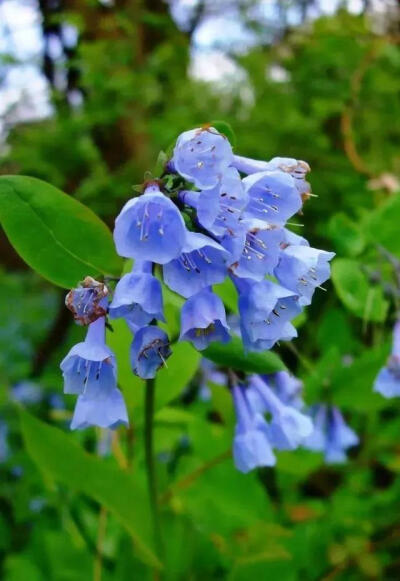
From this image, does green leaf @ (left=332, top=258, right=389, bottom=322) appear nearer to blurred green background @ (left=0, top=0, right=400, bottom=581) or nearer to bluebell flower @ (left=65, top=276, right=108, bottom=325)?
blurred green background @ (left=0, top=0, right=400, bottom=581)

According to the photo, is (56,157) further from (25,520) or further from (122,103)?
(25,520)

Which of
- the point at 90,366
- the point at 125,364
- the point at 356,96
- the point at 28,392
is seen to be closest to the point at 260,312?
the point at 90,366

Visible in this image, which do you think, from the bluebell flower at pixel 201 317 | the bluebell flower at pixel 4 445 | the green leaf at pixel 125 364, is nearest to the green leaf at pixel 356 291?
the green leaf at pixel 125 364

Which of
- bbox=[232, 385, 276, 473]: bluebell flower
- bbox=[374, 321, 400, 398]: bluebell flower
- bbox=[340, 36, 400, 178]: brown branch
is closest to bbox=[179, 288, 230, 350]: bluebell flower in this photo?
bbox=[232, 385, 276, 473]: bluebell flower

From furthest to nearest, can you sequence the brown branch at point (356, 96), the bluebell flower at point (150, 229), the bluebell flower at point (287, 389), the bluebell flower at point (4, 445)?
the bluebell flower at point (4, 445) → the brown branch at point (356, 96) → the bluebell flower at point (287, 389) → the bluebell flower at point (150, 229)

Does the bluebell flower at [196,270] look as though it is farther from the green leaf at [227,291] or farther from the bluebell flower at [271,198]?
the green leaf at [227,291]

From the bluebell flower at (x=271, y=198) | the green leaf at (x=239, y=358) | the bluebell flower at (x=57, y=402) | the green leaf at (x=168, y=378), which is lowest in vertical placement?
the bluebell flower at (x=57, y=402)

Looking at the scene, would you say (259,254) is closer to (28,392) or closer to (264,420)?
(264,420)

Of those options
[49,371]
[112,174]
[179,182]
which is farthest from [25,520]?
[179,182]
